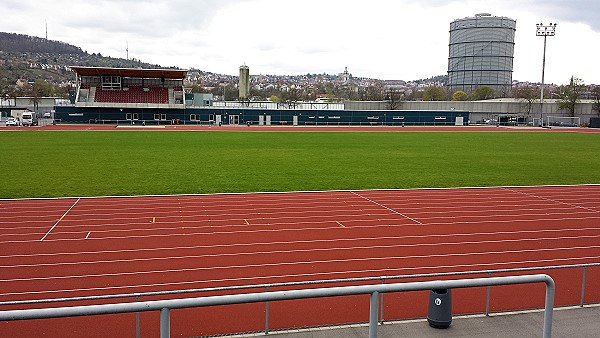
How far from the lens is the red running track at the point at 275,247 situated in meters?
7.92

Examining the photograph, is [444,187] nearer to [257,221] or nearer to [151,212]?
[257,221]

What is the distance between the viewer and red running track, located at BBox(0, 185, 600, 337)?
7922mm

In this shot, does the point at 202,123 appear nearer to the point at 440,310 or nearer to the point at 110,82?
the point at 110,82

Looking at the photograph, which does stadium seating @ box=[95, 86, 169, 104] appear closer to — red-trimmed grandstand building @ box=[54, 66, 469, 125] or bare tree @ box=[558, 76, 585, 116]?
red-trimmed grandstand building @ box=[54, 66, 469, 125]

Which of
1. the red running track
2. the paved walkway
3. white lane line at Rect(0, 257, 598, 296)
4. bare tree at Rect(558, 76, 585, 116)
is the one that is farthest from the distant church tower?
the paved walkway

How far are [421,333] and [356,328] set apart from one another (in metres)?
0.78

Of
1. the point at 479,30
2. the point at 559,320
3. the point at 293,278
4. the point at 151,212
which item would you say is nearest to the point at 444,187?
the point at 151,212

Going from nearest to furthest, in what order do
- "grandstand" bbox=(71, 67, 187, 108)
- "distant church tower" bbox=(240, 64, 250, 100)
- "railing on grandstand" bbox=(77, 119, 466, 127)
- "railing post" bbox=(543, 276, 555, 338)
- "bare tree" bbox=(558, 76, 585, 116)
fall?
"railing post" bbox=(543, 276, 555, 338), "railing on grandstand" bbox=(77, 119, 466, 127), "grandstand" bbox=(71, 67, 187, 108), "bare tree" bbox=(558, 76, 585, 116), "distant church tower" bbox=(240, 64, 250, 100)

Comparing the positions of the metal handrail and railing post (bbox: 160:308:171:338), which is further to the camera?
railing post (bbox: 160:308:171:338)

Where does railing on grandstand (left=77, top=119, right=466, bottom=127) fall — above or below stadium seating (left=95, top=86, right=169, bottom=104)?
below

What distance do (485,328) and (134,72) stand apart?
7645 cm

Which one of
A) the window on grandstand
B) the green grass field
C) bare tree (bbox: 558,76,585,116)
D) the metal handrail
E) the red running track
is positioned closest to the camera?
the metal handrail

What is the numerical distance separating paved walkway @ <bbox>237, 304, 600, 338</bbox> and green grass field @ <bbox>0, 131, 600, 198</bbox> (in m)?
13.0

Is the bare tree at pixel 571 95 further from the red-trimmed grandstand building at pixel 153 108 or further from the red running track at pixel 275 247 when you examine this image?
the red running track at pixel 275 247
